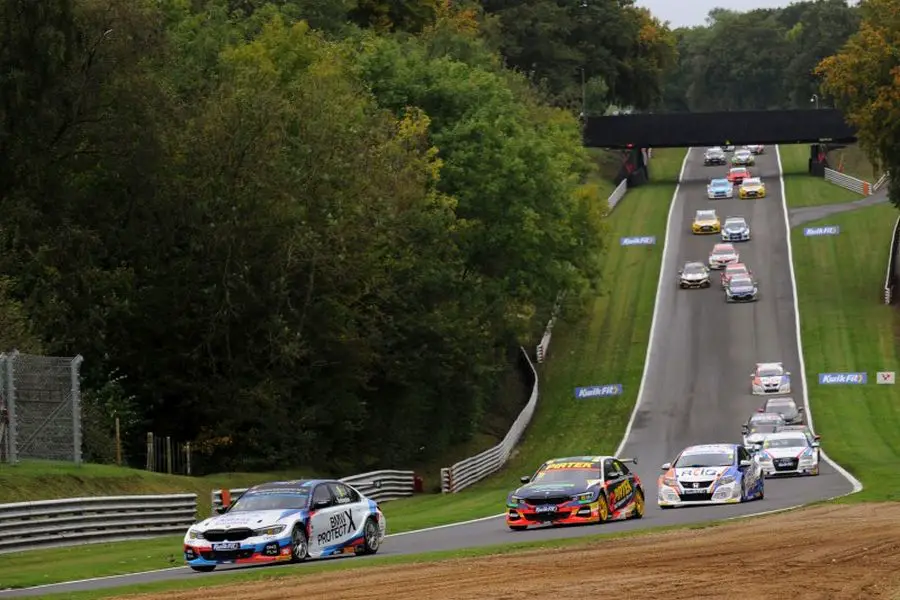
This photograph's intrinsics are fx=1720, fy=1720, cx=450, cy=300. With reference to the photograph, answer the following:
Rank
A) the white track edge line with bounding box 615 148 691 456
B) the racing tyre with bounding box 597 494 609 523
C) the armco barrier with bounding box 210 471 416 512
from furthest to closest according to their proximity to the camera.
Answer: the white track edge line with bounding box 615 148 691 456, the armco barrier with bounding box 210 471 416 512, the racing tyre with bounding box 597 494 609 523

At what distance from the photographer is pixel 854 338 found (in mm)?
78500

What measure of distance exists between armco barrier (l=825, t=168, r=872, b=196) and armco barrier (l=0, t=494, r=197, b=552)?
8495 cm

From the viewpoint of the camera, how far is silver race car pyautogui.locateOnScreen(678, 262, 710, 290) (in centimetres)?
8888

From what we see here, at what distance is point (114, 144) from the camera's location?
4738 centimetres

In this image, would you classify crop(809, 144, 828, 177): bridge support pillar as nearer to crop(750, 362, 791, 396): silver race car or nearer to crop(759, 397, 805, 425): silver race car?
crop(750, 362, 791, 396): silver race car

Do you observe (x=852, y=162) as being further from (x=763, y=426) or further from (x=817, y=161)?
(x=763, y=426)

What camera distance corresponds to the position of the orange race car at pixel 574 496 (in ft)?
100

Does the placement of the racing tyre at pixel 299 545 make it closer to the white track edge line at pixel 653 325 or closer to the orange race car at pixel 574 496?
the orange race car at pixel 574 496

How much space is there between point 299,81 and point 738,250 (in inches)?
1789

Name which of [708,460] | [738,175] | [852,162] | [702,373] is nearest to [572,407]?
[702,373]

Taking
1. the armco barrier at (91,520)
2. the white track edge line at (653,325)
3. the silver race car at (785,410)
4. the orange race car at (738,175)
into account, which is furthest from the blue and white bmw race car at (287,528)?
the orange race car at (738,175)

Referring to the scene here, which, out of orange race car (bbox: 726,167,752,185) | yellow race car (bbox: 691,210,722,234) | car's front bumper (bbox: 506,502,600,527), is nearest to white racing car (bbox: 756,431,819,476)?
car's front bumper (bbox: 506,502,600,527)

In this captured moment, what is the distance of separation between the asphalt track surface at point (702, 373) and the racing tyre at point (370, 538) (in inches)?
11.6

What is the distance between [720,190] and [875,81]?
34.2m
